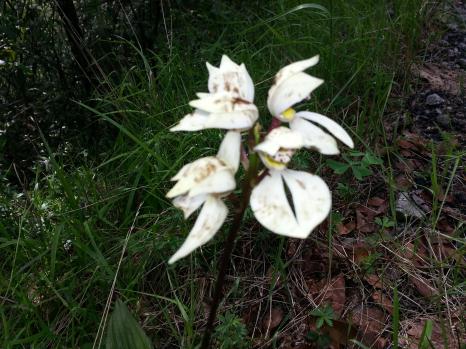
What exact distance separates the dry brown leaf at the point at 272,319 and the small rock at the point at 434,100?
1628 millimetres

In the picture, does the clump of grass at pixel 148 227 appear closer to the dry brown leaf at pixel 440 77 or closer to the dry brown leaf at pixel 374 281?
the dry brown leaf at pixel 440 77

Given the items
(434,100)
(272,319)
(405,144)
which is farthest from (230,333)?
(434,100)

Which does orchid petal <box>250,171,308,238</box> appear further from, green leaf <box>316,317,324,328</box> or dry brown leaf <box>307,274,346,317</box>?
dry brown leaf <box>307,274,346,317</box>

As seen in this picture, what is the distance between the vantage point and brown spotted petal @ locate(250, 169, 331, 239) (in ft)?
3.37

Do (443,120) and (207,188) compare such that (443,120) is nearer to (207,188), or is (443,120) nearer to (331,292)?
(331,292)

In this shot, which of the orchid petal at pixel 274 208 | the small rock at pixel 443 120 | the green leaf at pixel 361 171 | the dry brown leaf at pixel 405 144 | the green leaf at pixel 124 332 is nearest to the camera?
the orchid petal at pixel 274 208

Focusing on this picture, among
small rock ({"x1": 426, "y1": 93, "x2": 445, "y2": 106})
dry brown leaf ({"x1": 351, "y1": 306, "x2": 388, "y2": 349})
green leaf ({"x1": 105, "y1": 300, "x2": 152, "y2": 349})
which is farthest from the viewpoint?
small rock ({"x1": 426, "y1": 93, "x2": 445, "y2": 106})

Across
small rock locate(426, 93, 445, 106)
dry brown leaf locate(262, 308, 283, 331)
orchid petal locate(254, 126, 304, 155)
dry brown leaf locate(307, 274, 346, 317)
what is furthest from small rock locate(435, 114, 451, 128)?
orchid petal locate(254, 126, 304, 155)

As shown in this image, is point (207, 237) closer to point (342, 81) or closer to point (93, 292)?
point (93, 292)

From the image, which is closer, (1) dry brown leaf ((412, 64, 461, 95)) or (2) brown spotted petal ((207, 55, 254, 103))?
(2) brown spotted petal ((207, 55, 254, 103))

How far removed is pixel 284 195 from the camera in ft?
3.54

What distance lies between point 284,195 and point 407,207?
1.32 meters

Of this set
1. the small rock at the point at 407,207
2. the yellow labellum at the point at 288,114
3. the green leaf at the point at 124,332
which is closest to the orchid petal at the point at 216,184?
the yellow labellum at the point at 288,114

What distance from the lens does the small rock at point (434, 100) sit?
2.83 metres
